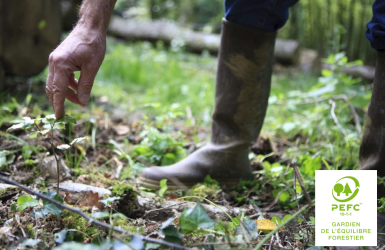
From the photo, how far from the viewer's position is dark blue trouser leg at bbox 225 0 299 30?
186 cm

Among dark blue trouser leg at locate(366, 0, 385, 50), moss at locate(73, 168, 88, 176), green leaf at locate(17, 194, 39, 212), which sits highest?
dark blue trouser leg at locate(366, 0, 385, 50)

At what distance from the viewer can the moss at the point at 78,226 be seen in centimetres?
119

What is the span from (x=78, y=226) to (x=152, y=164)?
3.29 ft

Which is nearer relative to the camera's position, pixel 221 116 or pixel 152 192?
pixel 152 192

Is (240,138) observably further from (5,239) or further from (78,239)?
(5,239)

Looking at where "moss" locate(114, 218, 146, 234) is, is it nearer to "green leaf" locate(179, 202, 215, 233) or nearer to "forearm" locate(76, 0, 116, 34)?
"green leaf" locate(179, 202, 215, 233)

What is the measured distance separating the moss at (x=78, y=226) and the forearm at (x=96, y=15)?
1.96 feet

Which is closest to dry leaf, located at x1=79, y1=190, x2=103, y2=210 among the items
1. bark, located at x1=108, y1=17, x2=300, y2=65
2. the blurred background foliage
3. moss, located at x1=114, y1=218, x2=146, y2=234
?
moss, located at x1=114, y1=218, x2=146, y2=234

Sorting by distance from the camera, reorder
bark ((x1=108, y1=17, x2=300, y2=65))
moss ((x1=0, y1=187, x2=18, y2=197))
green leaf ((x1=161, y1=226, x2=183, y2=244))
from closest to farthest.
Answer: green leaf ((x1=161, y1=226, x2=183, y2=244))
moss ((x1=0, y1=187, x2=18, y2=197))
bark ((x1=108, y1=17, x2=300, y2=65))

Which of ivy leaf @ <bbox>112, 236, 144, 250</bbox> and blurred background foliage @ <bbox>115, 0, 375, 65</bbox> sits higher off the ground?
blurred background foliage @ <bbox>115, 0, 375, 65</bbox>

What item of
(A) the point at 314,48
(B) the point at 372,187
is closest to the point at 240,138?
(B) the point at 372,187

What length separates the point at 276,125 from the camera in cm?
291

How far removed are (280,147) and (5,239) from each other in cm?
188

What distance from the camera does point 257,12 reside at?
1.88m
